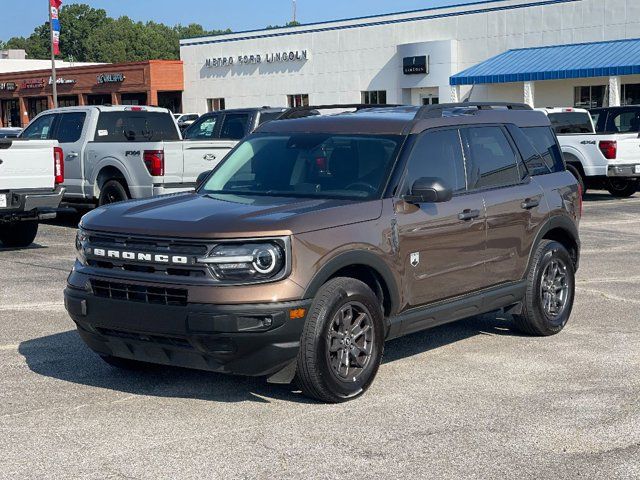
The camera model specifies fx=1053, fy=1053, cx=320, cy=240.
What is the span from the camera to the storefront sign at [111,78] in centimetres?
6188

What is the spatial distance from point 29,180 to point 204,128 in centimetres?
762

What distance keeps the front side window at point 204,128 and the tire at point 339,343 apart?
14.2 meters

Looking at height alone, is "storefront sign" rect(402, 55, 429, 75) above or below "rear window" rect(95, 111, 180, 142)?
above

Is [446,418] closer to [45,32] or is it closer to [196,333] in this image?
[196,333]

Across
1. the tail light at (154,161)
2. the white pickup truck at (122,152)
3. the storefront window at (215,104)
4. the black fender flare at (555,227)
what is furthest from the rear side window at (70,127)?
the storefront window at (215,104)

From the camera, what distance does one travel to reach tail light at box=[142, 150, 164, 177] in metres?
15.9

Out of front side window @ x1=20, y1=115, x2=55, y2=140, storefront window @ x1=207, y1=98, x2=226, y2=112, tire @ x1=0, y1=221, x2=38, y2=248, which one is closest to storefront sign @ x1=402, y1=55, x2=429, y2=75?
storefront window @ x1=207, y1=98, x2=226, y2=112

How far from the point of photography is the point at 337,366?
668 cm

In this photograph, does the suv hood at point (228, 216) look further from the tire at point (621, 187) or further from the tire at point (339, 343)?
the tire at point (621, 187)

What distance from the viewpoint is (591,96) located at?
40.6 meters

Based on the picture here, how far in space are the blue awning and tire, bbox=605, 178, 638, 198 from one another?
45.4ft

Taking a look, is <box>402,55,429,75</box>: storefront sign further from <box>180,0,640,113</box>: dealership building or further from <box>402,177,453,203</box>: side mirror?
<box>402,177,453,203</box>: side mirror

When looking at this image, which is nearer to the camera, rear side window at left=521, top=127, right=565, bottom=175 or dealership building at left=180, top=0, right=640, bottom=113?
rear side window at left=521, top=127, right=565, bottom=175

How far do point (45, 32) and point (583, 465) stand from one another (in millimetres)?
185777
